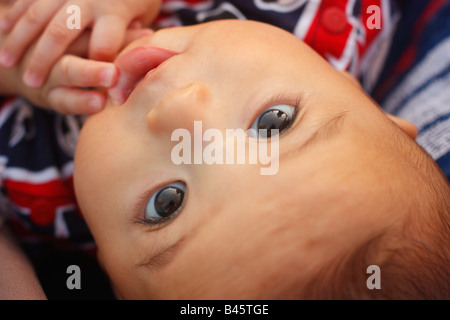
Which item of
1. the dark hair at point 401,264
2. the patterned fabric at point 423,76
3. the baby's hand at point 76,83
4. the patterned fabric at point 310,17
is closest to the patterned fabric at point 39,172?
the baby's hand at point 76,83

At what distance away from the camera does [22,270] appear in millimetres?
877

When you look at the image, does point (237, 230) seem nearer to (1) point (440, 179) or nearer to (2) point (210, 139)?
(2) point (210, 139)

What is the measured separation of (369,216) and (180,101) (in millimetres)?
315

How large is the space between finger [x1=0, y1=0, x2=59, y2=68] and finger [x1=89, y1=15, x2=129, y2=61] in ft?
0.42

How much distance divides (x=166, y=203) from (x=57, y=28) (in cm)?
46

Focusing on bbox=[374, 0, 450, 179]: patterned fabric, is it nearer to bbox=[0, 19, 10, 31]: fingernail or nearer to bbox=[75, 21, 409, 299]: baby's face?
bbox=[75, 21, 409, 299]: baby's face

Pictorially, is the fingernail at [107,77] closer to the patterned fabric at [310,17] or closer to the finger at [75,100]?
the finger at [75,100]

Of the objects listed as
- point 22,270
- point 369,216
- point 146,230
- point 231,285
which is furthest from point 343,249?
point 22,270

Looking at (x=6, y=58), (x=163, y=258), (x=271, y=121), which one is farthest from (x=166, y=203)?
(x=6, y=58)

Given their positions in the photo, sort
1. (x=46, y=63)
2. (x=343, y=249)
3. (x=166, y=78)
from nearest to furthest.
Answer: (x=343, y=249) → (x=166, y=78) → (x=46, y=63)

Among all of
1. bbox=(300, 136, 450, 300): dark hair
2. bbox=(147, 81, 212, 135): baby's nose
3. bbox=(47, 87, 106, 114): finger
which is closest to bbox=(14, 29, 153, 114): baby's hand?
→ bbox=(47, 87, 106, 114): finger

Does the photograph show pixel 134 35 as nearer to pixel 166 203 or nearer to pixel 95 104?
pixel 95 104

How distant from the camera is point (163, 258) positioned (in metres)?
0.63

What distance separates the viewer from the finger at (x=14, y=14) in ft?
3.05
